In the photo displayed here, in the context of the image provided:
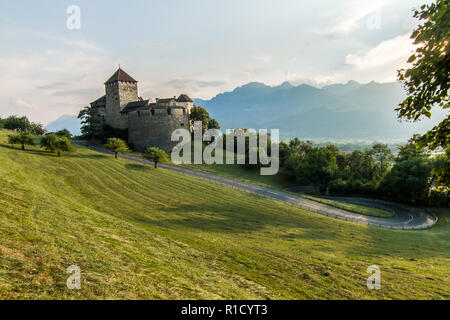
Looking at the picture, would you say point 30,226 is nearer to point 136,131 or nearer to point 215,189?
point 215,189

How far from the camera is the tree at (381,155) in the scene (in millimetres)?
58125

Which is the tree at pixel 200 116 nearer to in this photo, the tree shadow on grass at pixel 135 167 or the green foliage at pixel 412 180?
the tree shadow on grass at pixel 135 167

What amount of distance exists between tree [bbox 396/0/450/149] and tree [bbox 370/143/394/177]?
58742 mm

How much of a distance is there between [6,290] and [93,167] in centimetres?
3406

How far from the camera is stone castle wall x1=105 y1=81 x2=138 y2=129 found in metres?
71.6

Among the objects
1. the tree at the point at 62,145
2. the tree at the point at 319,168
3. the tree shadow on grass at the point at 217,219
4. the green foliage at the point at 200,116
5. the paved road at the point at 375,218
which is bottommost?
the paved road at the point at 375,218

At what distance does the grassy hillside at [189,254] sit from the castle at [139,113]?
41366mm

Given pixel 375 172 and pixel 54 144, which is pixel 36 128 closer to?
pixel 54 144

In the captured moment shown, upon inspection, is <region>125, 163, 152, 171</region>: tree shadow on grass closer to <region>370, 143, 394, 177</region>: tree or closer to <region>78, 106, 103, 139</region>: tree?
<region>78, 106, 103, 139</region>: tree

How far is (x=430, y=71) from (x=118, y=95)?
253 feet

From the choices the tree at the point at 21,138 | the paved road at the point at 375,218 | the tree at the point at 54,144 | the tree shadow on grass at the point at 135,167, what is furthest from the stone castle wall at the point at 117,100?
the paved road at the point at 375,218

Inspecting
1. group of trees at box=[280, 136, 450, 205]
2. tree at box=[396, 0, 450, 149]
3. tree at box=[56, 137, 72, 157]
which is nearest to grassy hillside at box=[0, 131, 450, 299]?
tree at box=[396, 0, 450, 149]
